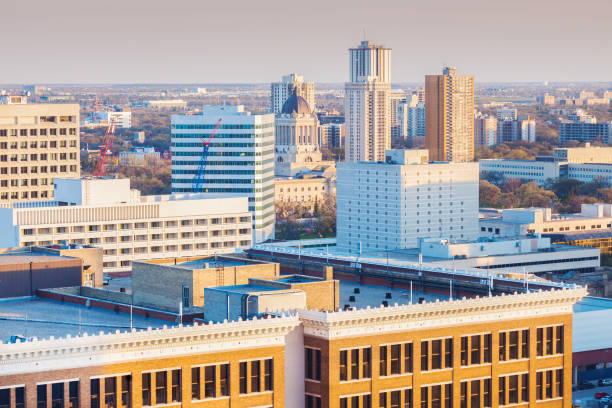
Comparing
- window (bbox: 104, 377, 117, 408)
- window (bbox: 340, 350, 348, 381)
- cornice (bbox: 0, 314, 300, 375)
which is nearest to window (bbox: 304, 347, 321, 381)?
window (bbox: 340, 350, 348, 381)

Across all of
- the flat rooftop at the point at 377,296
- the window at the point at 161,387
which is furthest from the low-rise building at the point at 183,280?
the window at the point at 161,387

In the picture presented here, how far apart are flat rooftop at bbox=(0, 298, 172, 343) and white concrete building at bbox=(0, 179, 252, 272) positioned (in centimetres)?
8093

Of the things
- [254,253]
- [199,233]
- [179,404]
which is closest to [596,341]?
[254,253]

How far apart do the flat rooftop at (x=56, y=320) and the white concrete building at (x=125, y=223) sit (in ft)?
266

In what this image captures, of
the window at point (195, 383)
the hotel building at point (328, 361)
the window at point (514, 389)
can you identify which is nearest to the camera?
the hotel building at point (328, 361)

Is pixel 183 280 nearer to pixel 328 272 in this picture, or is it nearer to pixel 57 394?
pixel 328 272

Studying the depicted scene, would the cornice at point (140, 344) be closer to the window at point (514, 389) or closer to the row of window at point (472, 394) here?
the row of window at point (472, 394)

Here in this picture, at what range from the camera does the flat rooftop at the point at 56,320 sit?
230 feet

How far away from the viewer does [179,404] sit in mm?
63562

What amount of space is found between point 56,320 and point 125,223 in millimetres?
95756

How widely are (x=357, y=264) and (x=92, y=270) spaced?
20020 millimetres

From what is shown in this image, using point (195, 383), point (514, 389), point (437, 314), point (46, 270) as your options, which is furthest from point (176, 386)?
point (46, 270)

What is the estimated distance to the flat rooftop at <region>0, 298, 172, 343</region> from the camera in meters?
70.2

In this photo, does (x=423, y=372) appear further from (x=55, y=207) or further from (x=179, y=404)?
(x=55, y=207)
